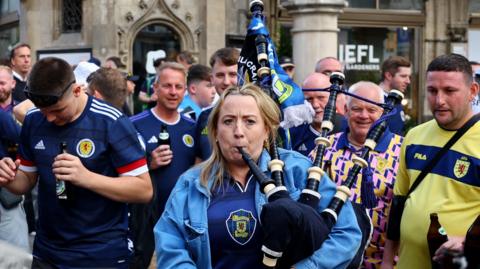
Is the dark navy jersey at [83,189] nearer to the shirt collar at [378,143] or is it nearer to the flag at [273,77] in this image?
the flag at [273,77]

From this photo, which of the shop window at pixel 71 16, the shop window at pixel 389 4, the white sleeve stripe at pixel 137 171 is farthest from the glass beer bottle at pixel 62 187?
the shop window at pixel 389 4

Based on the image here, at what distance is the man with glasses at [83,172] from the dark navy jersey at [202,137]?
2150mm

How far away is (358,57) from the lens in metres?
20.1

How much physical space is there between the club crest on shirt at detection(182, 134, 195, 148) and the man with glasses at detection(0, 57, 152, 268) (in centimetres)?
222

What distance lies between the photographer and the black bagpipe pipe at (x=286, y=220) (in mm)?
4207

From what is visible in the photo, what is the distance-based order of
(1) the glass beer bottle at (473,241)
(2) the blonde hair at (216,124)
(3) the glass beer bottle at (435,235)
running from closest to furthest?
(1) the glass beer bottle at (473,241) < (2) the blonde hair at (216,124) < (3) the glass beer bottle at (435,235)

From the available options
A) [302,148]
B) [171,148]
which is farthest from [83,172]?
[302,148]

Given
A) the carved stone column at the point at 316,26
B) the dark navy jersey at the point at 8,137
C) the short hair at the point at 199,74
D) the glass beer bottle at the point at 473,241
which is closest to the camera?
the glass beer bottle at the point at 473,241

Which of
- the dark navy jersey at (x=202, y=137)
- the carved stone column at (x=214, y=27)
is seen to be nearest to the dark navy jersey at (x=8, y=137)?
the dark navy jersey at (x=202, y=137)

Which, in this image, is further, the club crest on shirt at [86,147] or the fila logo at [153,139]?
the fila logo at [153,139]

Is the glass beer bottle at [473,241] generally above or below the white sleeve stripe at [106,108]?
below

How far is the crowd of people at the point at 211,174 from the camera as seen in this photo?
4602 mm

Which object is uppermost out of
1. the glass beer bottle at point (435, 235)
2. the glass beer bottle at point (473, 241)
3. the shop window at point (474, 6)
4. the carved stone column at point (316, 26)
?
the shop window at point (474, 6)

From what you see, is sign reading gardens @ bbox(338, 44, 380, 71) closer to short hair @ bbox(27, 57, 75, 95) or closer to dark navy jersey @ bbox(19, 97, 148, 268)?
dark navy jersey @ bbox(19, 97, 148, 268)
